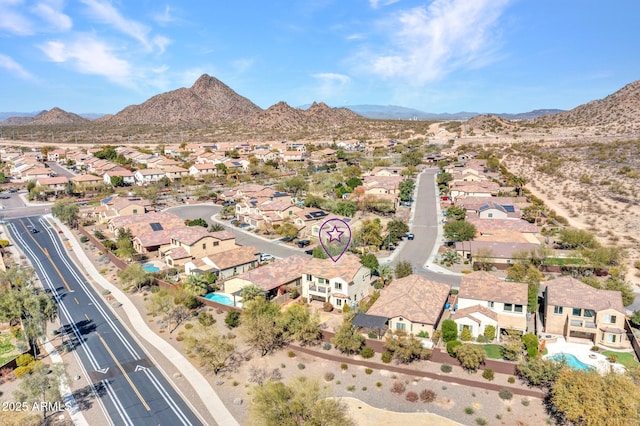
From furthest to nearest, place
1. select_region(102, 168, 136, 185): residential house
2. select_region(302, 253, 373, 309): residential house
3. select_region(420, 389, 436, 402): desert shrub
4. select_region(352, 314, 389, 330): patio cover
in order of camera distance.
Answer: select_region(102, 168, 136, 185): residential house, select_region(302, 253, 373, 309): residential house, select_region(352, 314, 389, 330): patio cover, select_region(420, 389, 436, 402): desert shrub

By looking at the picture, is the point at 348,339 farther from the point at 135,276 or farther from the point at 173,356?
the point at 135,276

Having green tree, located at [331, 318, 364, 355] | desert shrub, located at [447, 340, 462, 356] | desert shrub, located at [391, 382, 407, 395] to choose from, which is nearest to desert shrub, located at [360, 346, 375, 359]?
green tree, located at [331, 318, 364, 355]

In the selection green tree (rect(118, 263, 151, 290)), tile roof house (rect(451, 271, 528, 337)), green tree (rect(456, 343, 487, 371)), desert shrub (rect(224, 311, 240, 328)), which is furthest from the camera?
green tree (rect(118, 263, 151, 290))

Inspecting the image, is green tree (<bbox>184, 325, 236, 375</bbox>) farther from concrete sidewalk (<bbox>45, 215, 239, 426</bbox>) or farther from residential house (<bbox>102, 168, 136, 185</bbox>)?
residential house (<bbox>102, 168, 136, 185</bbox>)

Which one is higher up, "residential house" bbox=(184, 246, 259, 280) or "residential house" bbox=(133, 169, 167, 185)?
"residential house" bbox=(133, 169, 167, 185)

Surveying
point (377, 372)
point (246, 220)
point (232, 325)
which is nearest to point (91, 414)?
point (232, 325)

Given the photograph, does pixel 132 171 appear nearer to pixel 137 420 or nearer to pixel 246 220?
pixel 246 220

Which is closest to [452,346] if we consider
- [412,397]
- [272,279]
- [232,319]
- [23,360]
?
[412,397]
